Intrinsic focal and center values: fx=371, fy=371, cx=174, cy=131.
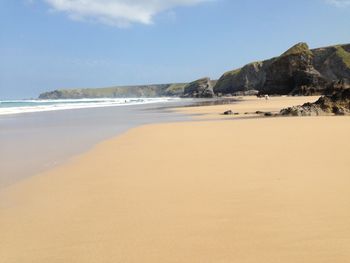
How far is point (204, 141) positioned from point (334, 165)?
4.41 m

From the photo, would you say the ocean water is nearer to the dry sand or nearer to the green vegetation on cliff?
the dry sand

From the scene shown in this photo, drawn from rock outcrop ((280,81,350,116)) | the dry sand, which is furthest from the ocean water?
the dry sand

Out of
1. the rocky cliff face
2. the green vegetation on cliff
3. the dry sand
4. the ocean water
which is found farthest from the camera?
the green vegetation on cliff

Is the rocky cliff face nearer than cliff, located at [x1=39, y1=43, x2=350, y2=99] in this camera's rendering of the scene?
Yes

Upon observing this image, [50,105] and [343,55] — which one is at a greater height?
[343,55]

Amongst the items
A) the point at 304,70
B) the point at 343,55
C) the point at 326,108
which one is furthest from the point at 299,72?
the point at 326,108

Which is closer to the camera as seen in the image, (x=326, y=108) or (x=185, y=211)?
(x=185, y=211)

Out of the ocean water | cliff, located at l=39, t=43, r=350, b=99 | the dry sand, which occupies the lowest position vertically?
the ocean water

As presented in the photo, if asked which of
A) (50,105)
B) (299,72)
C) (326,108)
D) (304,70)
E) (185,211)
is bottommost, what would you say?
(50,105)

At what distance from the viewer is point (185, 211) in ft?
13.4

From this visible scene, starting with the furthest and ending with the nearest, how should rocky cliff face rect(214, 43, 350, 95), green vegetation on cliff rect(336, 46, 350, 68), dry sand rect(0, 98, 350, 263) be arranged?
green vegetation on cliff rect(336, 46, 350, 68) < rocky cliff face rect(214, 43, 350, 95) < dry sand rect(0, 98, 350, 263)

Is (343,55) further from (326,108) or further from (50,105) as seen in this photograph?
(326,108)

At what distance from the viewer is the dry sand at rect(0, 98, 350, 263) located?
3.06 m

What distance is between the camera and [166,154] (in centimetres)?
812
